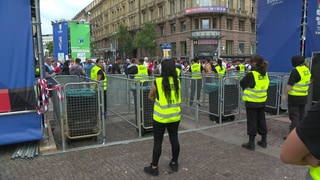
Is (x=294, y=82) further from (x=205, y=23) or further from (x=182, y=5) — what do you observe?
(x=182, y=5)

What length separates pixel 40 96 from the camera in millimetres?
5879

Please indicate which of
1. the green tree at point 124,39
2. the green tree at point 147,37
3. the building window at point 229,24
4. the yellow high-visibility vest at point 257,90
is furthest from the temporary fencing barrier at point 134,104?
the green tree at point 124,39

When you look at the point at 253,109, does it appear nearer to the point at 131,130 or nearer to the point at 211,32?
the point at 131,130

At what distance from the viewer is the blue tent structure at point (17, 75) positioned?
5469mm

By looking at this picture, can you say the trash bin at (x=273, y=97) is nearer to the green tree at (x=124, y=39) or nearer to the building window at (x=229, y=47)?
the building window at (x=229, y=47)

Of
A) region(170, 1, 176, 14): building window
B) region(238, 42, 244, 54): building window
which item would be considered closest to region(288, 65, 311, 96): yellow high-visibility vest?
region(238, 42, 244, 54): building window

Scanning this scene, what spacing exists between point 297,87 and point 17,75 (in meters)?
6.13

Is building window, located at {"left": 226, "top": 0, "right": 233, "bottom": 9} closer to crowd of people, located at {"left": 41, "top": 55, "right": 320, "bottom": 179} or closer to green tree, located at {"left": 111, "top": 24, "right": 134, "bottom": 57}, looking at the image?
green tree, located at {"left": 111, "top": 24, "right": 134, "bottom": 57}

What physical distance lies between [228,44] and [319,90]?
126 feet

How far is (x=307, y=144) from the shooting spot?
4.66ft

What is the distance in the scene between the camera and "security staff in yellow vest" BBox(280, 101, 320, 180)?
1388mm

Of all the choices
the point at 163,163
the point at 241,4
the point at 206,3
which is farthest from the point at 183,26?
the point at 163,163

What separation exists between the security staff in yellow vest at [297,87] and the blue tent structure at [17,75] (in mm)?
5645

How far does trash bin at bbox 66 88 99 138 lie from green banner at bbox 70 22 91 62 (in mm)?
13055
